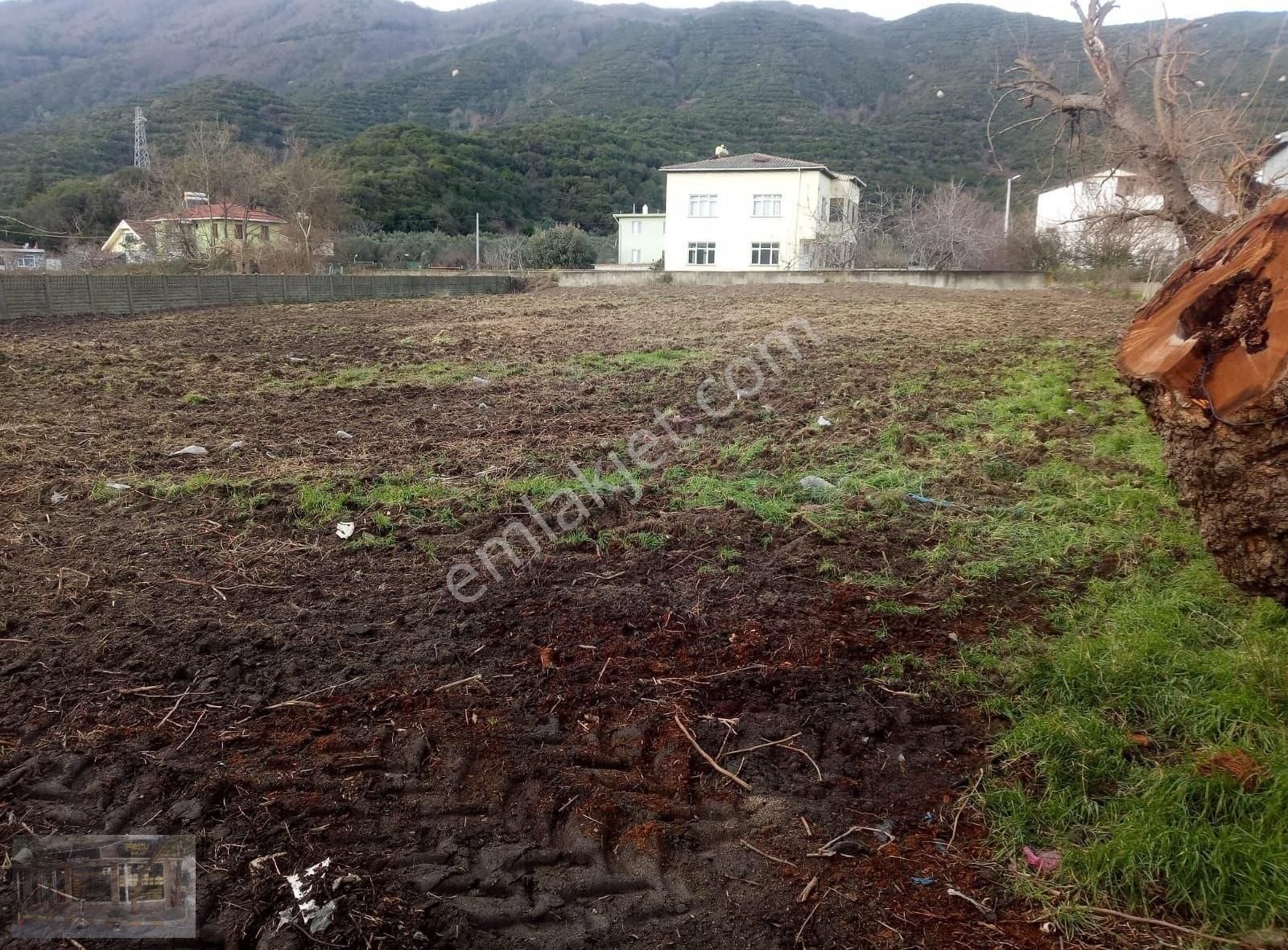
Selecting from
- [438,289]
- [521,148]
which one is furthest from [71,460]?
[521,148]

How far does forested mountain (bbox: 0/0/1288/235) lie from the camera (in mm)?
52688

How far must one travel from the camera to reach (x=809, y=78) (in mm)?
95188

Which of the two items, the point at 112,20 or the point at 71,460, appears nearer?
the point at 71,460

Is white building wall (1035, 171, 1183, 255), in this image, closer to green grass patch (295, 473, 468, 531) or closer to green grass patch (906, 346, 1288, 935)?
green grass patch (906, 346, 1288, 935)

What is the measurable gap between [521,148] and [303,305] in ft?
167

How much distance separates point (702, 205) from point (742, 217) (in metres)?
2.31

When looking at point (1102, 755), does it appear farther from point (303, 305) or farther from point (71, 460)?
point (303, 305)

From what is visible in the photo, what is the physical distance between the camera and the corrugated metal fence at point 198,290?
1686 cm

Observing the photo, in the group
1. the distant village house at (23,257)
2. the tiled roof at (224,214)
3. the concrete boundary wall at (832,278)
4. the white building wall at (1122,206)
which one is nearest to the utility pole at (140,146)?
the distant village house at (23,257)

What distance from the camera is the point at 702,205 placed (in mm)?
44562

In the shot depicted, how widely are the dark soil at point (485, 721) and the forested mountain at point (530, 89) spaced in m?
7.65

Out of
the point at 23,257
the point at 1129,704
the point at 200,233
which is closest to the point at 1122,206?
the point at 1129,704

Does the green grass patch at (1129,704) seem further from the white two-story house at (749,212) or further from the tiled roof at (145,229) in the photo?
the white two-story house at (749,212)

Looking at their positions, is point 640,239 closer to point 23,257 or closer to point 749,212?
point 749,212
